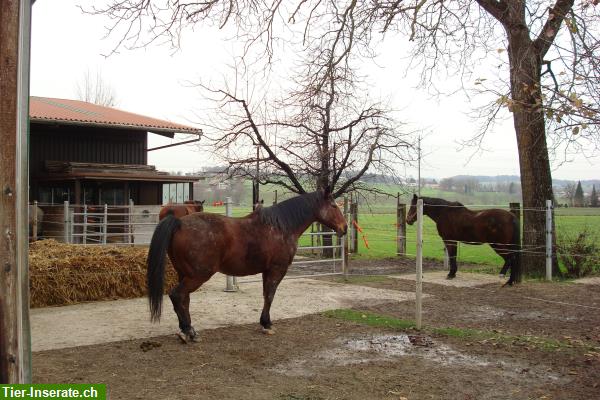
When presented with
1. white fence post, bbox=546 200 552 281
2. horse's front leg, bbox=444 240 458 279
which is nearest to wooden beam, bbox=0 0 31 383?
horse's front leg, bbox=444 240 458 279

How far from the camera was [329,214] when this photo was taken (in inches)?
260

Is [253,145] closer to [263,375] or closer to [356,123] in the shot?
[356,123]

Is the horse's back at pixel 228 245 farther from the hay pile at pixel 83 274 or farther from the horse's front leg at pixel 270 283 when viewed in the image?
the hay pile at pixel 83 274

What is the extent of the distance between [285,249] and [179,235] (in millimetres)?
1307

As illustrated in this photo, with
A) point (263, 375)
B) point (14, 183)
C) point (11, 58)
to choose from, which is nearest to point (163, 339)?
point (263, 375)

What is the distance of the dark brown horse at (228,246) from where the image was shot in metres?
5.16

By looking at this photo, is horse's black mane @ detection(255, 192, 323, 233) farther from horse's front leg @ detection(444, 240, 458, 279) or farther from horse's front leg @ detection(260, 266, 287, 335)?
horse's front leg @ detection(444, 240, 458, 279)

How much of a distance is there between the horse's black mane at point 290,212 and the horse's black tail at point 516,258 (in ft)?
14.6

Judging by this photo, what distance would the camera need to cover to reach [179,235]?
5.27 meters

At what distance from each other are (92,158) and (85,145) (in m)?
0.49

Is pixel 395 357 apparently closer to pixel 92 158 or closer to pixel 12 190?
pixel 12 190

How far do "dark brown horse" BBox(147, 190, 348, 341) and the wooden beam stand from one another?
2.31 m

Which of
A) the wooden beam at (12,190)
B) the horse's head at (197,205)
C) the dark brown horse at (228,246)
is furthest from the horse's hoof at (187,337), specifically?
the horse's head at (197,205)

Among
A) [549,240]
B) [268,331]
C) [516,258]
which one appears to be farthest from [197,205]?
[549,240]
